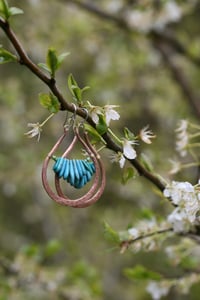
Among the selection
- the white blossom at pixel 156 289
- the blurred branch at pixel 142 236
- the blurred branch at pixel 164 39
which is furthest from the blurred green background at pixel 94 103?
the blurred branch at pixel 142 236

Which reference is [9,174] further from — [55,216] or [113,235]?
[113,235]

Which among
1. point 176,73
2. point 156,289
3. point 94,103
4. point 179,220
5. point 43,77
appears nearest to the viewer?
point 43,77

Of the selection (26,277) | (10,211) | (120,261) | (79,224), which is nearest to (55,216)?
(79,224)

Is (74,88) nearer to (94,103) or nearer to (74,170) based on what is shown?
(74,170)

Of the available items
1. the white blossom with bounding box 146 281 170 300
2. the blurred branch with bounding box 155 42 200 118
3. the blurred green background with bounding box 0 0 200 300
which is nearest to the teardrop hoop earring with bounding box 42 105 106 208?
the white blossom with bounding box 146 281 170 300

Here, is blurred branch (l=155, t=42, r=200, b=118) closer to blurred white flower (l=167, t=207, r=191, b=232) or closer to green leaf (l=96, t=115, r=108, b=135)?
blurred white flower (l=167, t=207, r=191, b=232)

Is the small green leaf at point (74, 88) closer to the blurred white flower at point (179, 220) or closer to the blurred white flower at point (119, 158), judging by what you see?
the blurred white flower at point (119, 158)

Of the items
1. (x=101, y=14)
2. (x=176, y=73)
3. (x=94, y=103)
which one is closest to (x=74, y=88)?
(x=101, y=14)
